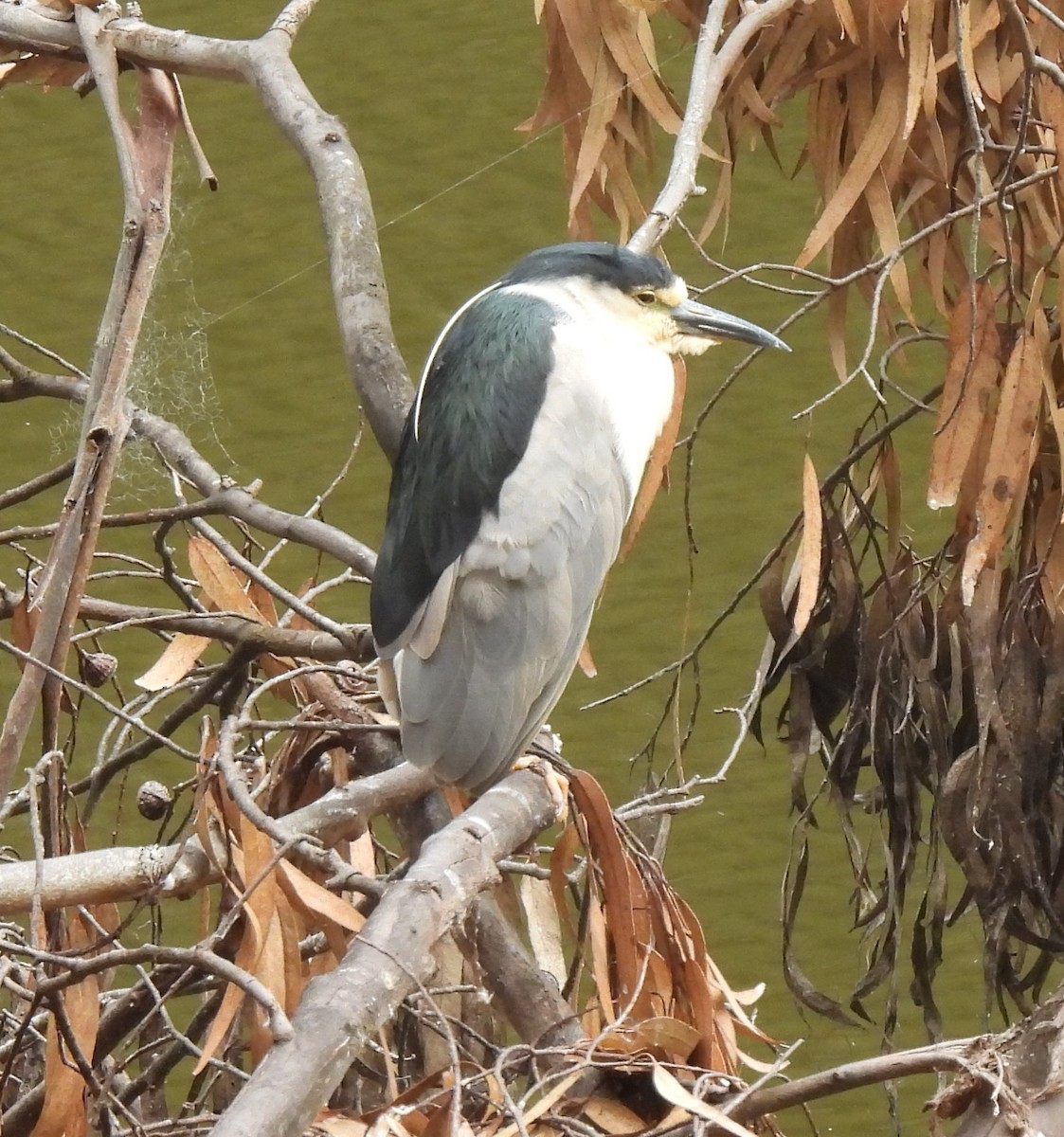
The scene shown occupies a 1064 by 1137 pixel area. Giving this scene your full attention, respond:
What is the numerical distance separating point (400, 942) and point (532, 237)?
2.57 meters

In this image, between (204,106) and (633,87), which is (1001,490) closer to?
(633,87)

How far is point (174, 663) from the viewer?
135cm

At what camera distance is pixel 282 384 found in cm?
333

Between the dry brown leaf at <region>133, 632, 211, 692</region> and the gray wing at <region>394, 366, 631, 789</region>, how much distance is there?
17cm

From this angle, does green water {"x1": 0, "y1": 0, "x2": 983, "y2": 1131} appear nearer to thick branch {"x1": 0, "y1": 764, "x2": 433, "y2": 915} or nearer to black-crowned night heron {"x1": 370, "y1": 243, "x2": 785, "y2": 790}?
black-crowned night heron {"x1": 370, "y1": 243, "x2": 785, "y2": 790}

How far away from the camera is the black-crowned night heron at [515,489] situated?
1401mm

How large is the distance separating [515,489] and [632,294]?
20 cm

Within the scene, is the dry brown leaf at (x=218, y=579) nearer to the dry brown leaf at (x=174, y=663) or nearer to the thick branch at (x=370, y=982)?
the dry brown leaf at (x=174, y=663)

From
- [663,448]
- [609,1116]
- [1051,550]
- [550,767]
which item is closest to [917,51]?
[663,448]

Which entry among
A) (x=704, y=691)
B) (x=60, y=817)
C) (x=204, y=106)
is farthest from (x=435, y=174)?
(x=60, y=817)

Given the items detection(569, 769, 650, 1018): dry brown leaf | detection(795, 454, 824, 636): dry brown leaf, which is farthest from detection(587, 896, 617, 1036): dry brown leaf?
detection(795, 454, 824, 636): dry brown leaf

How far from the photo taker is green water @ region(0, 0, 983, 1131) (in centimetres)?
321

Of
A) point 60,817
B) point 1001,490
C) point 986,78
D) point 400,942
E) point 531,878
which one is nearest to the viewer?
point 400,942

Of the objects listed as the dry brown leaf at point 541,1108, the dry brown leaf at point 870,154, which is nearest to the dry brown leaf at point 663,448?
the dry brown leaf at point 870,154
